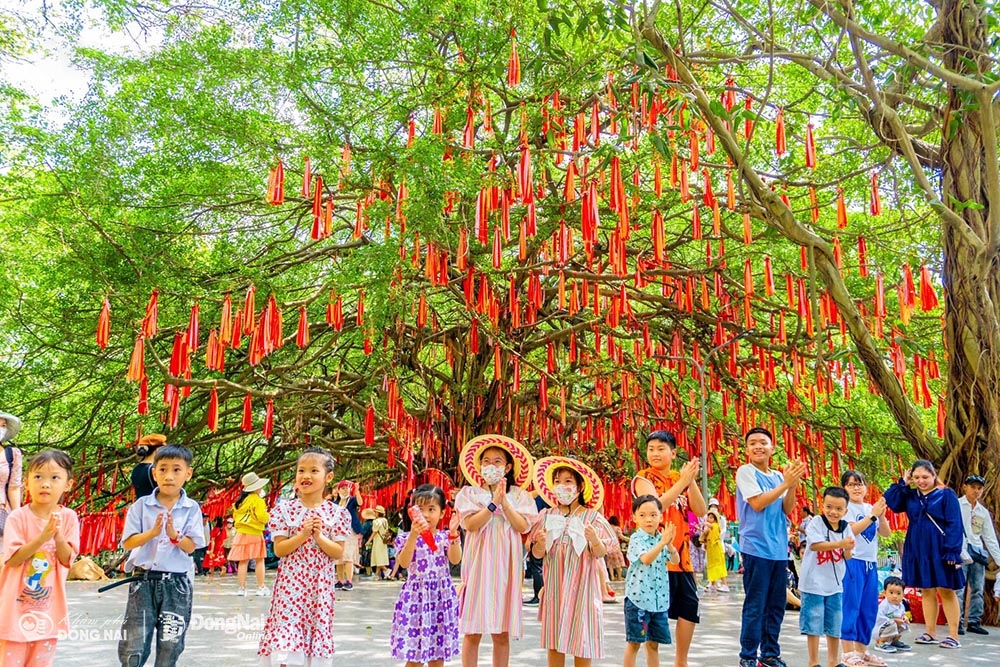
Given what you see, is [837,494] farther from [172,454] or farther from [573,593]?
[172,454]

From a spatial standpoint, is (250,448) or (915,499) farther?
(250,448)

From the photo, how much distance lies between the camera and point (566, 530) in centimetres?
391

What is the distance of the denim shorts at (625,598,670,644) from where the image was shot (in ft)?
12.9

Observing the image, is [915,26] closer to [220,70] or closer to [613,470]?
[220,70]

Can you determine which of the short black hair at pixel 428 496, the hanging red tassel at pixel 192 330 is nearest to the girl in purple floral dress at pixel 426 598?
the short black hair at pixel 428 496

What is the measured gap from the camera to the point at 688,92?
20.2ft

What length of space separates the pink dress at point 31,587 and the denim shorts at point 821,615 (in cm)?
358

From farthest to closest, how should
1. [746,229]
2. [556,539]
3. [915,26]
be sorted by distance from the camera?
[915,26]
[746,229]
[556,539]

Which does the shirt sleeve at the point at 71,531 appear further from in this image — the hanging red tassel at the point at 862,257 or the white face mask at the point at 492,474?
the hanging red tassel at the point at 862,257

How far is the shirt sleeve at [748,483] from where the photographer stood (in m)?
4.34

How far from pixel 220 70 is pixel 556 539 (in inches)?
242

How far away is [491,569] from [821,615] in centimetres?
185

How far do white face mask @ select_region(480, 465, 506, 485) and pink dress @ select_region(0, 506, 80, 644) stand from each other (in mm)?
1783

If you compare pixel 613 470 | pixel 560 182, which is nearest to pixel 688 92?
pixel 560 182
